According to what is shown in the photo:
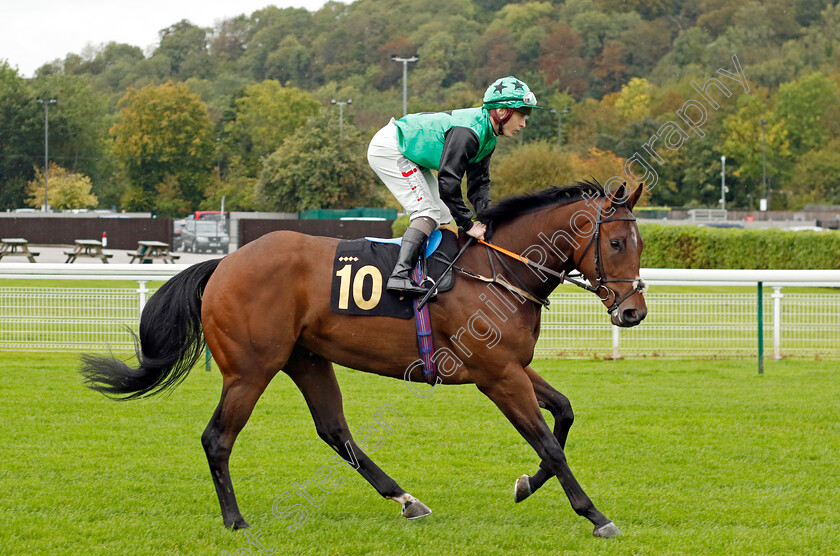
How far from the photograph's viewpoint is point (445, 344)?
4.30 meters

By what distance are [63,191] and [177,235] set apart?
64.1ft

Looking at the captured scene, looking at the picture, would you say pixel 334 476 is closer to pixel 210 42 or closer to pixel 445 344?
pixel 445 344

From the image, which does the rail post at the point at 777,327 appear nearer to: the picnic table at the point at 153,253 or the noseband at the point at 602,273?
the noseband at the point at 602,273

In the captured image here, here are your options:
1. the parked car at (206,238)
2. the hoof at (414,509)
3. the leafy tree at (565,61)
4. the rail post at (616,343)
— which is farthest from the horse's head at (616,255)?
the leafy tree at (565,61)

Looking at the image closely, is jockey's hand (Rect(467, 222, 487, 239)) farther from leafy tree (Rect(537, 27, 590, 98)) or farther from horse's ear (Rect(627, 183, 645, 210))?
leafy tree (Rect(537, 27, 590, 98))

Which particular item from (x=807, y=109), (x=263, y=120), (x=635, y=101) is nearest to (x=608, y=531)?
(x=807, y=109)

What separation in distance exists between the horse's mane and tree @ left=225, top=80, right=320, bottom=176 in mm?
58120

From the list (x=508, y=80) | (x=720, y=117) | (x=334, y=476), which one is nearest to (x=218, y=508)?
(x=334, y=476)

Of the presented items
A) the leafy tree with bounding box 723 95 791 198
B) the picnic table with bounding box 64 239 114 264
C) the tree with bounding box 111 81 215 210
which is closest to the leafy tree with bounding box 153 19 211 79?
the tree with bounding box 111 81 215 210

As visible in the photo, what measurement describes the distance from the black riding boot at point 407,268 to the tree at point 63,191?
49.3 metres

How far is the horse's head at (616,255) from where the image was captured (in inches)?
164

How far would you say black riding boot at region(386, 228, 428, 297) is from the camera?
168 inches

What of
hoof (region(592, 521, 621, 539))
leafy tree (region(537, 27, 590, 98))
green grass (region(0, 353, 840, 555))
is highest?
leafy tree (region(537, 27, 590, 98))

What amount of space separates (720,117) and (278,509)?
56415 mm
